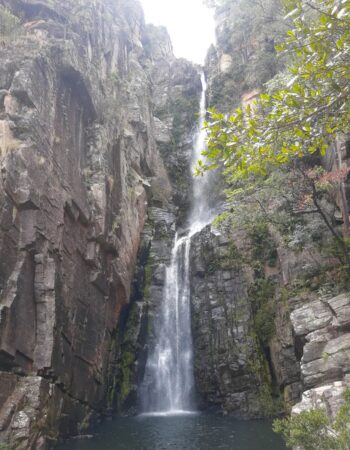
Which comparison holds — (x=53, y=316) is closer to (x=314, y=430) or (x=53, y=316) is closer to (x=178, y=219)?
(x=314, y=430)

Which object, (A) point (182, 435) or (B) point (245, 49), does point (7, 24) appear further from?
(B) point (245, 49)

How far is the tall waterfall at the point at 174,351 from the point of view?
72.4 feet

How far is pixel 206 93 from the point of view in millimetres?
41281

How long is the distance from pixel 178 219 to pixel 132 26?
79.0 feet

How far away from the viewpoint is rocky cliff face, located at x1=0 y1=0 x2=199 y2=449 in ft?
43.6

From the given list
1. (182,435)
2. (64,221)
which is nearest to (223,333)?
(182,435)

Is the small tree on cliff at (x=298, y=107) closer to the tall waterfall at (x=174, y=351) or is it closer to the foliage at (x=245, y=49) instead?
the tall waterfall at (x=174, y=351)

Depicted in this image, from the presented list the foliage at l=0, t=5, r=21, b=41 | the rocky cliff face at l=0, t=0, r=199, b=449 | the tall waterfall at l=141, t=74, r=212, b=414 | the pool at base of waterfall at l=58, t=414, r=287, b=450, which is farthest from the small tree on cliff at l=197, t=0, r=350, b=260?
the tall waterfall at l=141, t=74, r=212, b=414

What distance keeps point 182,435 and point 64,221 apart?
9.75 meters

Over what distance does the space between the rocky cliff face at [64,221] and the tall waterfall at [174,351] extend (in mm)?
1711

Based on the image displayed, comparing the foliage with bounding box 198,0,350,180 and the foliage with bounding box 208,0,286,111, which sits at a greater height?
the foliage with bounding box 208,0,286,111

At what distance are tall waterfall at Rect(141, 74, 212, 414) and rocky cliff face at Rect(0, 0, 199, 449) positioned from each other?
1.71 m

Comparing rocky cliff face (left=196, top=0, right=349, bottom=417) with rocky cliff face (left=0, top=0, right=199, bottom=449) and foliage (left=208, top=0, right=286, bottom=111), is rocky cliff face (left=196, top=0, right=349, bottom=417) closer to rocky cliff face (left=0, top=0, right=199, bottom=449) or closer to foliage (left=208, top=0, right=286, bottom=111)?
foliage (left=208, top=0, right=286, bottom=111)

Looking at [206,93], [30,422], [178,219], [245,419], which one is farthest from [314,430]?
[206,93]
